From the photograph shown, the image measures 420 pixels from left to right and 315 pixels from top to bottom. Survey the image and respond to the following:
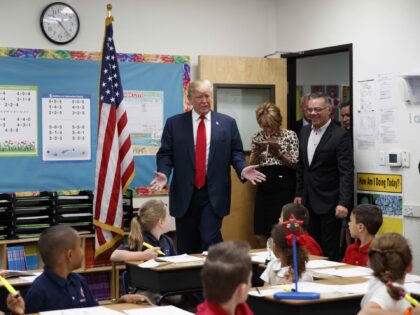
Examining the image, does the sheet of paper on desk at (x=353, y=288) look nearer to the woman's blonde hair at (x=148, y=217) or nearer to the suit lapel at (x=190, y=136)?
the woman's blonde hair at (x=148, y=217)

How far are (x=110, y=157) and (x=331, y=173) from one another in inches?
73.2

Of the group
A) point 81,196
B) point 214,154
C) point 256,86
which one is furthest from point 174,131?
point 256,86

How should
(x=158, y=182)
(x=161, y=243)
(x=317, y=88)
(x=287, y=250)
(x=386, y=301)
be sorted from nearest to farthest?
1. (x=386, y=301)
2. (x=287, y=250)
3. (x=161, y=243)
4. (x=158, y=182)
5. (x=317, y=88)

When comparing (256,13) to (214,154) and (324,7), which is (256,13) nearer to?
(324,7)

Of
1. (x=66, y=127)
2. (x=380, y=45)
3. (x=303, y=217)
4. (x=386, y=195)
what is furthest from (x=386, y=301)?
(x=66, y=127)

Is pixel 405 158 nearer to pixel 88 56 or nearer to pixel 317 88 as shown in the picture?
pixel 317 88

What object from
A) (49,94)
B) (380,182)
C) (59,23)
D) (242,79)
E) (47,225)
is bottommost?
(47,225)

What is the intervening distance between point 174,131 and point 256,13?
229cm

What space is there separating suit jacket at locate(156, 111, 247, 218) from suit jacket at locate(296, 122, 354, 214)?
2.40ft

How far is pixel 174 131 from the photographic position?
5773mm

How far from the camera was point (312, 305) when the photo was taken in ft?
10.4

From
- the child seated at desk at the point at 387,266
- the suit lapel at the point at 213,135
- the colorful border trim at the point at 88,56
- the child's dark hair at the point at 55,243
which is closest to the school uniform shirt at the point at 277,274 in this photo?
the child seated at desk at the point at 387,266

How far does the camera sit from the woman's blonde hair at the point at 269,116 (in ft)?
22.0

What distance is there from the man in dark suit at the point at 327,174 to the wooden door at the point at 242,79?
105 cm
